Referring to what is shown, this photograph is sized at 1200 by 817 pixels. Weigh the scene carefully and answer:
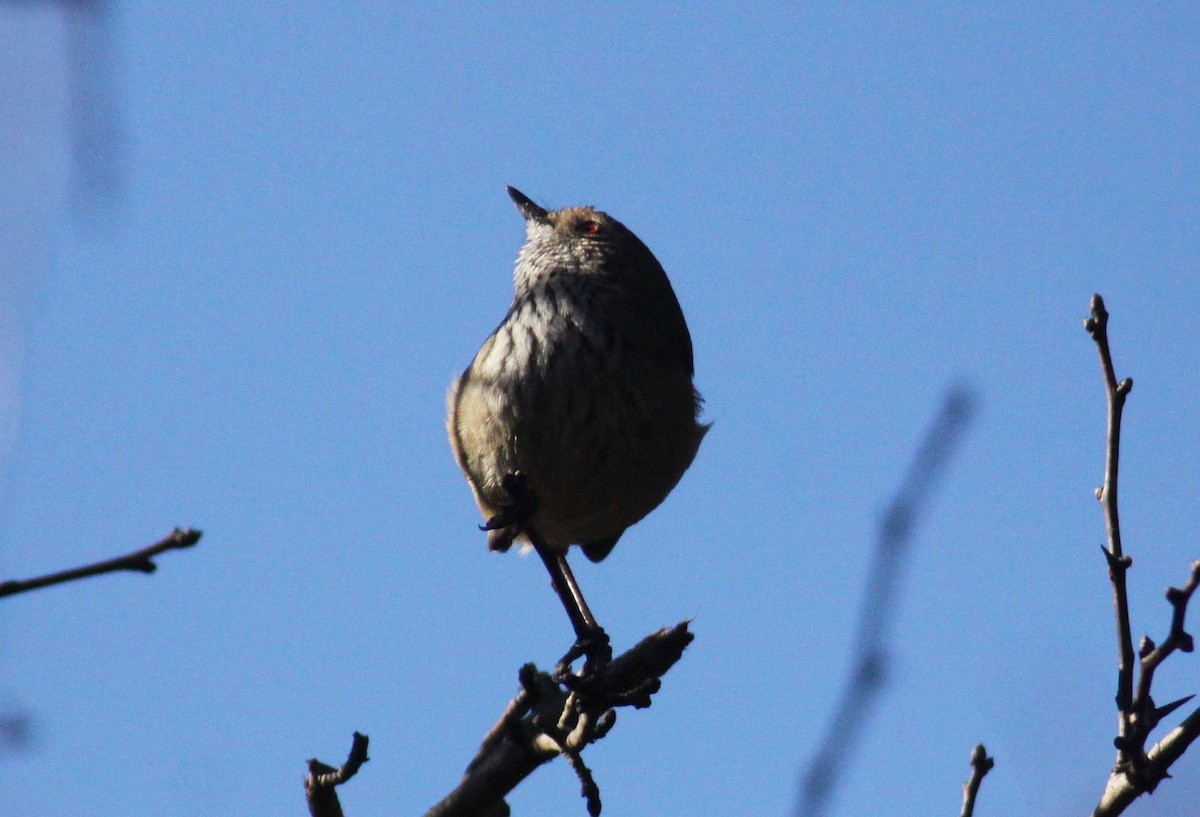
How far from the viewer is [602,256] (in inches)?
247

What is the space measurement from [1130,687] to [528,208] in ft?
15.5

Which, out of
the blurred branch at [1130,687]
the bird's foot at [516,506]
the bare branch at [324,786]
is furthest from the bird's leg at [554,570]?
the blurred branch at [1130,687]

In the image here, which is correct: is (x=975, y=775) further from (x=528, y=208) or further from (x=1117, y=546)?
(x=528, y=208)

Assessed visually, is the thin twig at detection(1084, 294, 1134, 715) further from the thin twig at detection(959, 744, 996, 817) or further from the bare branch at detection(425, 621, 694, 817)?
the bare branch at detection(425, 621, 694, 817)

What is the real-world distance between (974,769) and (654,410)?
8.20ft

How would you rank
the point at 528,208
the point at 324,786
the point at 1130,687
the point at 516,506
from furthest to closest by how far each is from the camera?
1. the point at 528,208
2. the point at 516,506
3. the point at 324,786
4. the point at 1130,687

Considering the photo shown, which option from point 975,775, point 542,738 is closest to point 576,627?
point 542,738

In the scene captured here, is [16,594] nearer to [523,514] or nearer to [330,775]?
[330,775]

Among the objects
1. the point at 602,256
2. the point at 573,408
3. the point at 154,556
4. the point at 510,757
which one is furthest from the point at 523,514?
the point at 154,556

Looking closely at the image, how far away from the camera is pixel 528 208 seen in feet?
23.2

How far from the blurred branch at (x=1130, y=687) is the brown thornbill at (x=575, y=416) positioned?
214cm

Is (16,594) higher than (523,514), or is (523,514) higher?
(523,514)

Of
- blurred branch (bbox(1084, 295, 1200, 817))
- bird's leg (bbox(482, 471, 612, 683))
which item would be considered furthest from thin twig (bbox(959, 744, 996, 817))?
bird's leg (bbox(482, 471, 612, 683))

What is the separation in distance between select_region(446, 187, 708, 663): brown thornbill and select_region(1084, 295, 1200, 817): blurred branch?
7.01 feet
